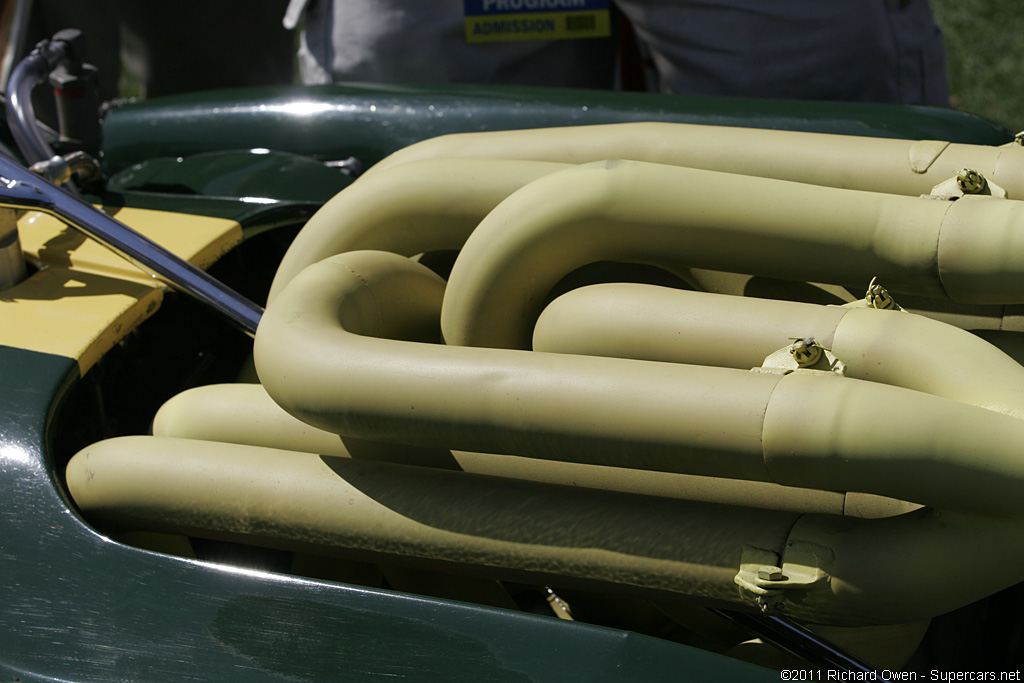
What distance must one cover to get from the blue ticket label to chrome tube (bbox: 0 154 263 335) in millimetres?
1088

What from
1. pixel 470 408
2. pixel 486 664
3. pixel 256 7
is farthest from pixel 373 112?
pixel 256 7

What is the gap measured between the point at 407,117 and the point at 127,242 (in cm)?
50

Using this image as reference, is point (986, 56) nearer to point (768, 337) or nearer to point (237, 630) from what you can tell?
point (768, 337)

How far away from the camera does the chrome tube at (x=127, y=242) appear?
3.14 feet

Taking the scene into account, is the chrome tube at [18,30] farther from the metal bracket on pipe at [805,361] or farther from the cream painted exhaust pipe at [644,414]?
the metal bracket on pipe at [805,361]

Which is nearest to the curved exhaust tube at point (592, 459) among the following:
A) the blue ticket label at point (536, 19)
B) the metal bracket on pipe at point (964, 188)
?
the metal bracket on pipe at point (964, 188)

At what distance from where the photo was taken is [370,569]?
0.90m

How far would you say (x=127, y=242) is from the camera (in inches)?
38.2

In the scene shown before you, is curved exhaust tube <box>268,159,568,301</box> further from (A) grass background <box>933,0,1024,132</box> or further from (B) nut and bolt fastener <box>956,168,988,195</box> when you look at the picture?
(A) grass background <box>933,0,1024,132</box>

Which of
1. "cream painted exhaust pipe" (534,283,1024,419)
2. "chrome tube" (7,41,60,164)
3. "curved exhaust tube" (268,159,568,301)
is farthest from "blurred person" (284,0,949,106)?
"cream painted exhaust pipe" (534,283,1024,419)

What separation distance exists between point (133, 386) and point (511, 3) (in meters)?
1.11

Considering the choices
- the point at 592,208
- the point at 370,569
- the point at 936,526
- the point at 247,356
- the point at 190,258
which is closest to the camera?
the point at 936,526

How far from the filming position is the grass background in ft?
10.6

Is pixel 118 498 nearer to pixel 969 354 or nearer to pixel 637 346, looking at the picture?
pixel 637 346
